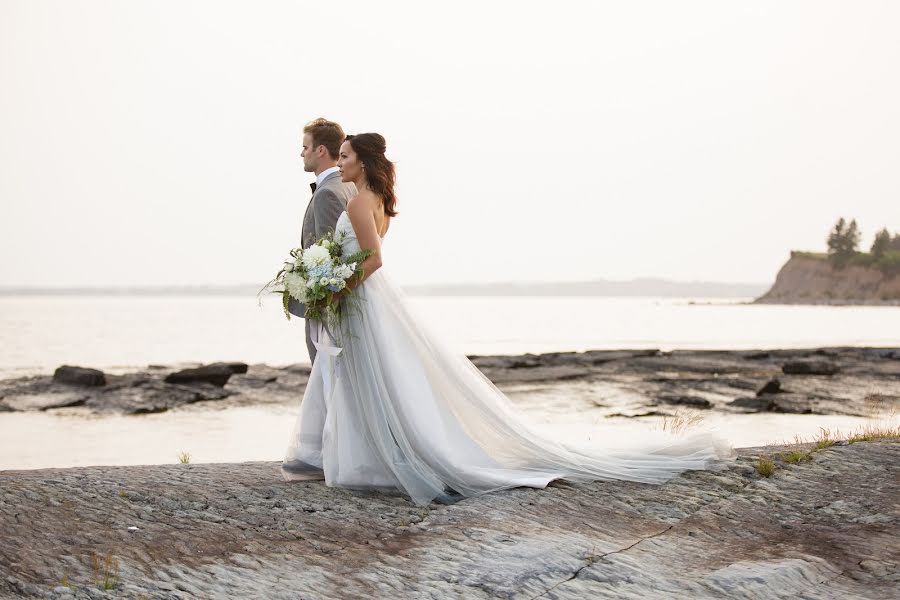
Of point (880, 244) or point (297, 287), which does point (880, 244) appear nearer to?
point (880, 244)

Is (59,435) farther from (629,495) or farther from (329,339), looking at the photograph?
(629,495)

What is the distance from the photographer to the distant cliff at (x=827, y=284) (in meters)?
120

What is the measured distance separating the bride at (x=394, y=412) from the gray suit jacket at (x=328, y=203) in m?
0.36

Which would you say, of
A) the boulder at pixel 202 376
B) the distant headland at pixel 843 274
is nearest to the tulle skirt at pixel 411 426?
the boulder at pixel 202 376

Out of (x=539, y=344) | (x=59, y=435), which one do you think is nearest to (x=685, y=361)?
(x=539, y=344)

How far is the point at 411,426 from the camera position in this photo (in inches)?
233

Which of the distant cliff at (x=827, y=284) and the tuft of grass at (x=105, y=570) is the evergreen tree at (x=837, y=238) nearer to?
the distant cliff at (x=827, y=284)

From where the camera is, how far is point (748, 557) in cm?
461

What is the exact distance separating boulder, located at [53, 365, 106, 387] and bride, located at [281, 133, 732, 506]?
48.2 feet

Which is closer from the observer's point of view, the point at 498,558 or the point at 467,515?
the point at 498,558

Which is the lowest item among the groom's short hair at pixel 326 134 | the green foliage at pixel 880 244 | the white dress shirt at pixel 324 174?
the white dress shirt at pixel 324 174

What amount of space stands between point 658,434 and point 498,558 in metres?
2.91

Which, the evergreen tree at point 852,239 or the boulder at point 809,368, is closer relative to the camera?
the boulder at point 809,368

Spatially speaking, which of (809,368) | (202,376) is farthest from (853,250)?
(202,376)
